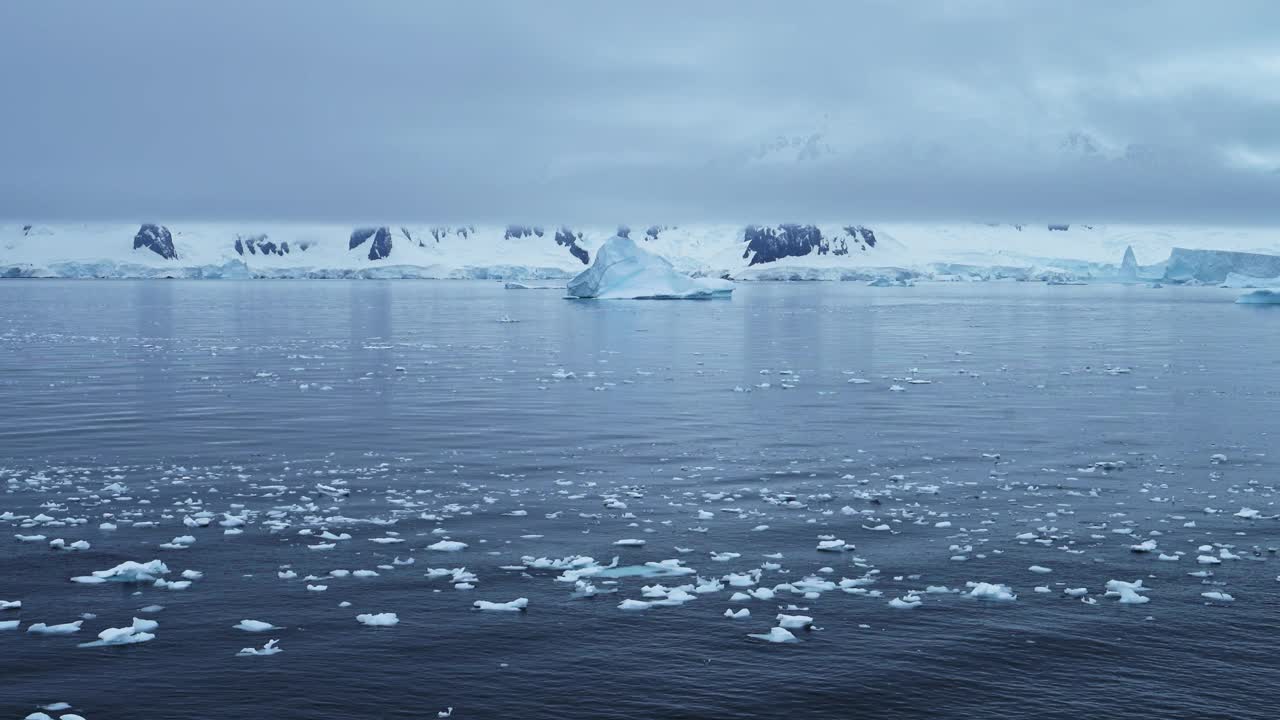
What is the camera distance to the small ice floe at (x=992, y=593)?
39.0 ft

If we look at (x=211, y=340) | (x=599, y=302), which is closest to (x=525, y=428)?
(x=211, y=340)

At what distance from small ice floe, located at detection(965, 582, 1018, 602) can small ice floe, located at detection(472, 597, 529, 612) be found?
14.8ft

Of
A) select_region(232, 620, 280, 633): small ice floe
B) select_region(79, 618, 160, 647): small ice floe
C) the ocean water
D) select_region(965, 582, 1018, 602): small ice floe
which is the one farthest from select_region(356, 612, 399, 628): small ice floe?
select_region(965, 582, 1018, 602): small ice floe

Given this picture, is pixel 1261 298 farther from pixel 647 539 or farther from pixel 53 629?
pixel 53 629

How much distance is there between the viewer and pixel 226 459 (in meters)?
19.6

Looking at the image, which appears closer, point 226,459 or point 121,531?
point 121,531

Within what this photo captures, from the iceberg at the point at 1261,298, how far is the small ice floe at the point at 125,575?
95720 millimetres

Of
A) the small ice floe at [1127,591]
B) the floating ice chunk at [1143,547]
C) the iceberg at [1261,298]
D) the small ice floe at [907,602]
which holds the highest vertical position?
the iceberg at [1261,298]

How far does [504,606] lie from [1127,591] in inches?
247

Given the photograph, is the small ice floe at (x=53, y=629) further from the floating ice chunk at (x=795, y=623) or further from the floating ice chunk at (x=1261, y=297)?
the floating ice chunk at (x=1261, y=297)

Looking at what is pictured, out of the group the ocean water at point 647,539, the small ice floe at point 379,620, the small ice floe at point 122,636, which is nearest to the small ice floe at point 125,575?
the ocean water at point 647,539

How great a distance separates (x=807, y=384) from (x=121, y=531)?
68.7 feet

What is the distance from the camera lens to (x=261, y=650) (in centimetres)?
1031

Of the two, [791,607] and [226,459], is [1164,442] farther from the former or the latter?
[226,459]
